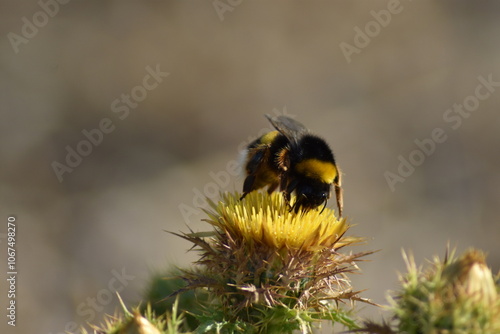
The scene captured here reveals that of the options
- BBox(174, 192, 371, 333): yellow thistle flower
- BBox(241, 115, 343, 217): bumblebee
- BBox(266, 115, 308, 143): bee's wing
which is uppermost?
BBox(266, 115, 308, 143): bee's wing

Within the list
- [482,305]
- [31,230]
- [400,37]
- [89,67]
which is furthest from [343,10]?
[482,305]

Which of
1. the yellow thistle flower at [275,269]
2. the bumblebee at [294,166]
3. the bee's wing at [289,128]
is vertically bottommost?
the yellow thistle flower at [275,269]

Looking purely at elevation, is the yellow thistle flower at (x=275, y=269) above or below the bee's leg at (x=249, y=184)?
below

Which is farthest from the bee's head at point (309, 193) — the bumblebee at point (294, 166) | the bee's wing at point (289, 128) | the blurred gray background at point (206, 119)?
the blurred gray background at point (206, 119)

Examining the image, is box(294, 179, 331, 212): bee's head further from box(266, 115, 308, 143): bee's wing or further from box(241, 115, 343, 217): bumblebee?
box(266, 115, 308, 143): bee's wing

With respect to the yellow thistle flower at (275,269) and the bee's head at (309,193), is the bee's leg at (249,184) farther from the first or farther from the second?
the bee's head at (309,193)

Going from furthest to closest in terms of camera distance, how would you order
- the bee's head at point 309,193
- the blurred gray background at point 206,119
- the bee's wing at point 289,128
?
the blurred gray background at point 206,119, the bee's wing at point 289,128, the bee's head at point 309,193

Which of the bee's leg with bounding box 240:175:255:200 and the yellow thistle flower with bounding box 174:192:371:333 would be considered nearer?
the yellow thistle flower with bounding box 174:192:371:333

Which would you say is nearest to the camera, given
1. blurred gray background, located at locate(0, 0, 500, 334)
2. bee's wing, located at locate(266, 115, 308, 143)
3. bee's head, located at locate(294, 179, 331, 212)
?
bee's head, located at locate(294, 179, 331, 212)

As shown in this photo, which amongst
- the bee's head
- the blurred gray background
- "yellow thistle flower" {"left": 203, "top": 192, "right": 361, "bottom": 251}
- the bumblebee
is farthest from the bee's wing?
the blurred gray background

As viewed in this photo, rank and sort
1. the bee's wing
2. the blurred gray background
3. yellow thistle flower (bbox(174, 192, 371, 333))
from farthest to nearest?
1. the blurred gray background
2. the bee's wing
3. yellow thistle flower (bbox(174, 192, 371, 333))
